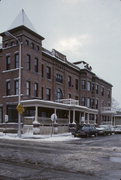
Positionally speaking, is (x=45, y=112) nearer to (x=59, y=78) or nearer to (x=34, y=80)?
(x=34, y=80)

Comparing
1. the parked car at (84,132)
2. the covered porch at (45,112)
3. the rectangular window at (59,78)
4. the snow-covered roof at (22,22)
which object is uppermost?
the snow-covered roof at (22,22)

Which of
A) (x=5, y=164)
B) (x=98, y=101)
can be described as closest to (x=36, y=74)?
(x=98, y=101)

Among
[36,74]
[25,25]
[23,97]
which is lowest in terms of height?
[23,97]

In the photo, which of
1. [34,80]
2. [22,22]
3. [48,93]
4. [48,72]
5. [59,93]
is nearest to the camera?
[22,22]

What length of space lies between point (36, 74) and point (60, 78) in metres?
7.91

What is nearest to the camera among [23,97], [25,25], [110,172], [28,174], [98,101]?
[28,174]

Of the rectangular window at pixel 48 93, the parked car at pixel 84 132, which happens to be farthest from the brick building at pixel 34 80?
the parked car at pixel 84 132

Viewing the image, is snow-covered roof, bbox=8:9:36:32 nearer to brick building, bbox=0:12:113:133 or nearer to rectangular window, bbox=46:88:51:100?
brick building, bbox=0:12:113:133

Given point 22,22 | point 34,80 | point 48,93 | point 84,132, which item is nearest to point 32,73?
point 34,80

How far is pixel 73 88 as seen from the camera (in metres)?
48.7

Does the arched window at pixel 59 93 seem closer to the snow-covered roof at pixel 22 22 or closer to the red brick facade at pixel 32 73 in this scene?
the red brick facade at pixel 32 73

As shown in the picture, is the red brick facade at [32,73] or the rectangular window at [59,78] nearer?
the red brick facade at [32,73]

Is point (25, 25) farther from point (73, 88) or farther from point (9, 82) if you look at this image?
point (73, 88)

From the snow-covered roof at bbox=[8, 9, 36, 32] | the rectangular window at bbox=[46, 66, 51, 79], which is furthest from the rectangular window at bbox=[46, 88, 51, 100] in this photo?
the snow-covered roof at bbox=[8, 9, 36, 32]
